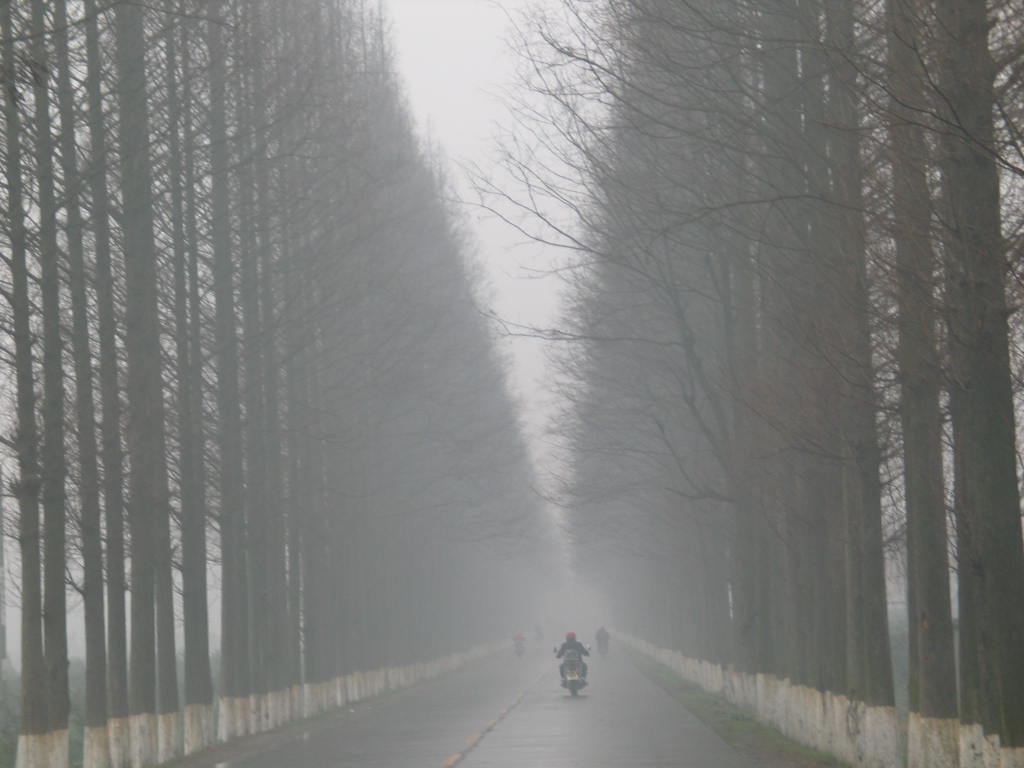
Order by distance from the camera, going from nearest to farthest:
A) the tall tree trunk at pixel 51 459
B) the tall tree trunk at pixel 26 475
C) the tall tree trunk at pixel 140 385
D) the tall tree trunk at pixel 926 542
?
the tall tree trunk at pixel 926 542 → the tall tree trunk at pixel 26 475 → the tall tree trunk at pixel 51 459 → the tall tree trunk at pixel 140 385

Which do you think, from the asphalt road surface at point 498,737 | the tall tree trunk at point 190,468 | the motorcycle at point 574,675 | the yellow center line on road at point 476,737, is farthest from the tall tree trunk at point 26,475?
the motorcycle at point 574,675

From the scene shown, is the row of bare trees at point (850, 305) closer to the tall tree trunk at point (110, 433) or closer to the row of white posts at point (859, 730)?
the row of white posts at point (859, 730)

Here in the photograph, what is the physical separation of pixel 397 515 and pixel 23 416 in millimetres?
28433

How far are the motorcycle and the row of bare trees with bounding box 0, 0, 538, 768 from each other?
5588 mm

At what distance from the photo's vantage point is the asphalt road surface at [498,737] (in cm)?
1905

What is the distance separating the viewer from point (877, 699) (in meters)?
16.7

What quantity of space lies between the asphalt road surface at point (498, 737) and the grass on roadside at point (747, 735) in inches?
13.1

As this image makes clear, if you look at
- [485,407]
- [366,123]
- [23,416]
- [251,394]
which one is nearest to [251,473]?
[251,394]

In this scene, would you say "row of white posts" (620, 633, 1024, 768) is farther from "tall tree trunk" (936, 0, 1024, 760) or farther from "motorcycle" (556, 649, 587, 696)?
"motorcycle" (556, 649, 587, 696)

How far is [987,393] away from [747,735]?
528 inches

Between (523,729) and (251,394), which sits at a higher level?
(251,394)

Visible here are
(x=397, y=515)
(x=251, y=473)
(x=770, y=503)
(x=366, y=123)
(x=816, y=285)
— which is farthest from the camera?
(x=397, y=515)

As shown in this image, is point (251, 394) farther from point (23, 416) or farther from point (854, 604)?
point (854, 604)

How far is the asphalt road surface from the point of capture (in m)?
19.0
